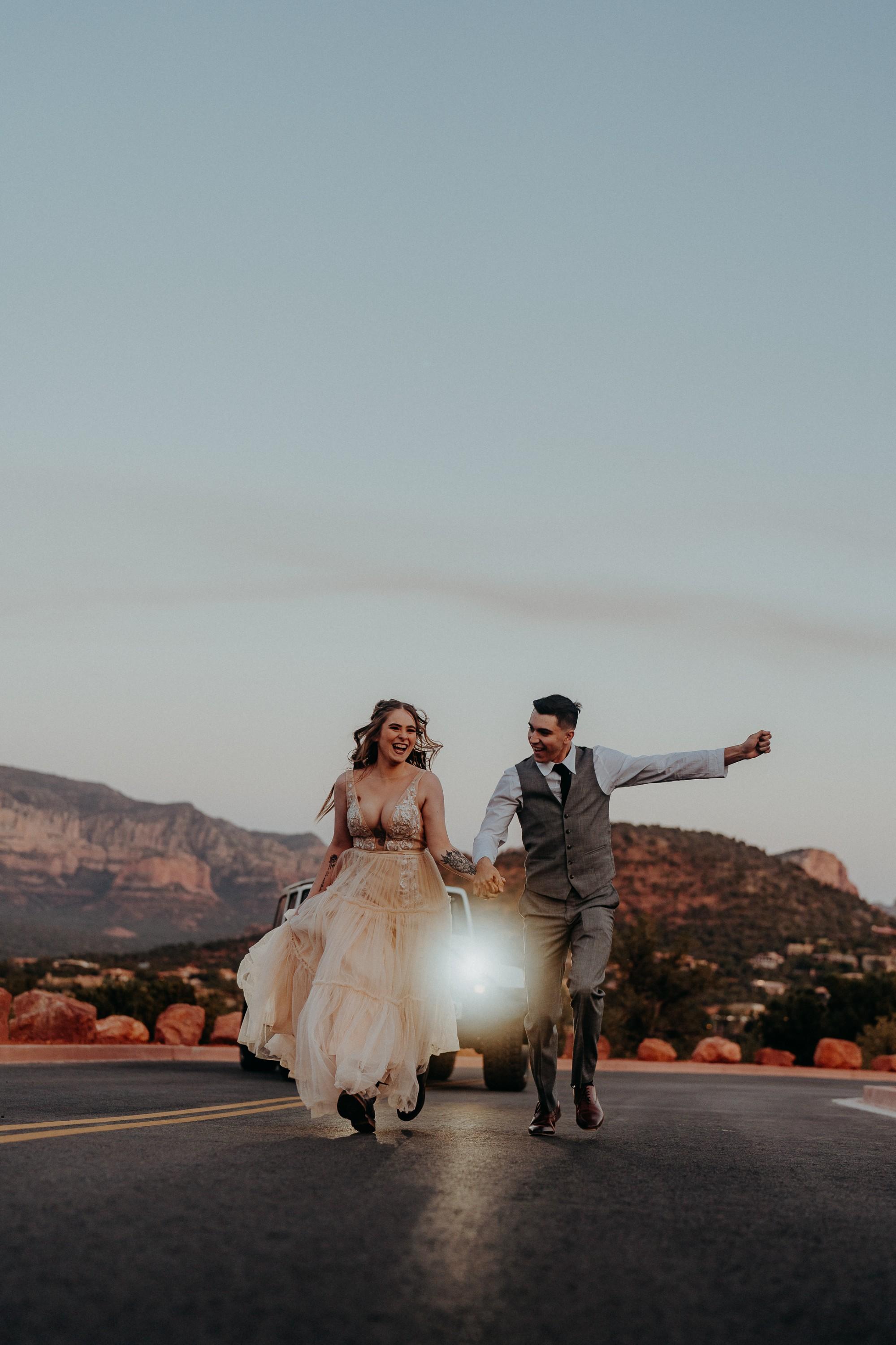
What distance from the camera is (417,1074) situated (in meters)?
7.79

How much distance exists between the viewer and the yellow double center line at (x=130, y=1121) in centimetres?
654

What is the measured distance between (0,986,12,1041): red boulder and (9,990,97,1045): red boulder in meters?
0.43

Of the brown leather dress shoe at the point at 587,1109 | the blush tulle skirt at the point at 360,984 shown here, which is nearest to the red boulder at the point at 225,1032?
the blush tulle skirt at the point at 360,984

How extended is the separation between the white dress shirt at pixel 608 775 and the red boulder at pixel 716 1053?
2517 cm

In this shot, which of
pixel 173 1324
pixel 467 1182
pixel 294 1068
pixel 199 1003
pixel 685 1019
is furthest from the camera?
pixel 685 1019

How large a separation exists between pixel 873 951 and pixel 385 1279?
238 ft

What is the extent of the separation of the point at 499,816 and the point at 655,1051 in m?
25.2

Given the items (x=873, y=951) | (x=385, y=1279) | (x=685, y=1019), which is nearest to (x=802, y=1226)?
(x=385, y=1279)

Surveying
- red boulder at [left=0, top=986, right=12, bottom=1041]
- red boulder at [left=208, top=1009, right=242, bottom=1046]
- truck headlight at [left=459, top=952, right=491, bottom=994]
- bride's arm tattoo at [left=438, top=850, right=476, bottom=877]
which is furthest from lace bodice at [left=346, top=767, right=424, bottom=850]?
red boulder at [left=208, top=1009, right=242, bottom=1046]

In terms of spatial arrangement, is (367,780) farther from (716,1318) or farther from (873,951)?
(873,951)

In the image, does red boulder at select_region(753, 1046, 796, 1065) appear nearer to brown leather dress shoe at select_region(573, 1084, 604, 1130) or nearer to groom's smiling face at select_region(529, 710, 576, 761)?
brown leather dress shoe at select_region(573, 1084, 604, 1130)

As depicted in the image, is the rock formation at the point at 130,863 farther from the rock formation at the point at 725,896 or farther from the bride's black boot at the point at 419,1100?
the bride's black boot at the point at 419,1100

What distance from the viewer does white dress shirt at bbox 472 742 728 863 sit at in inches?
314

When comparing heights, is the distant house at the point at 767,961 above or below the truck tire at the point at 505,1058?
above
